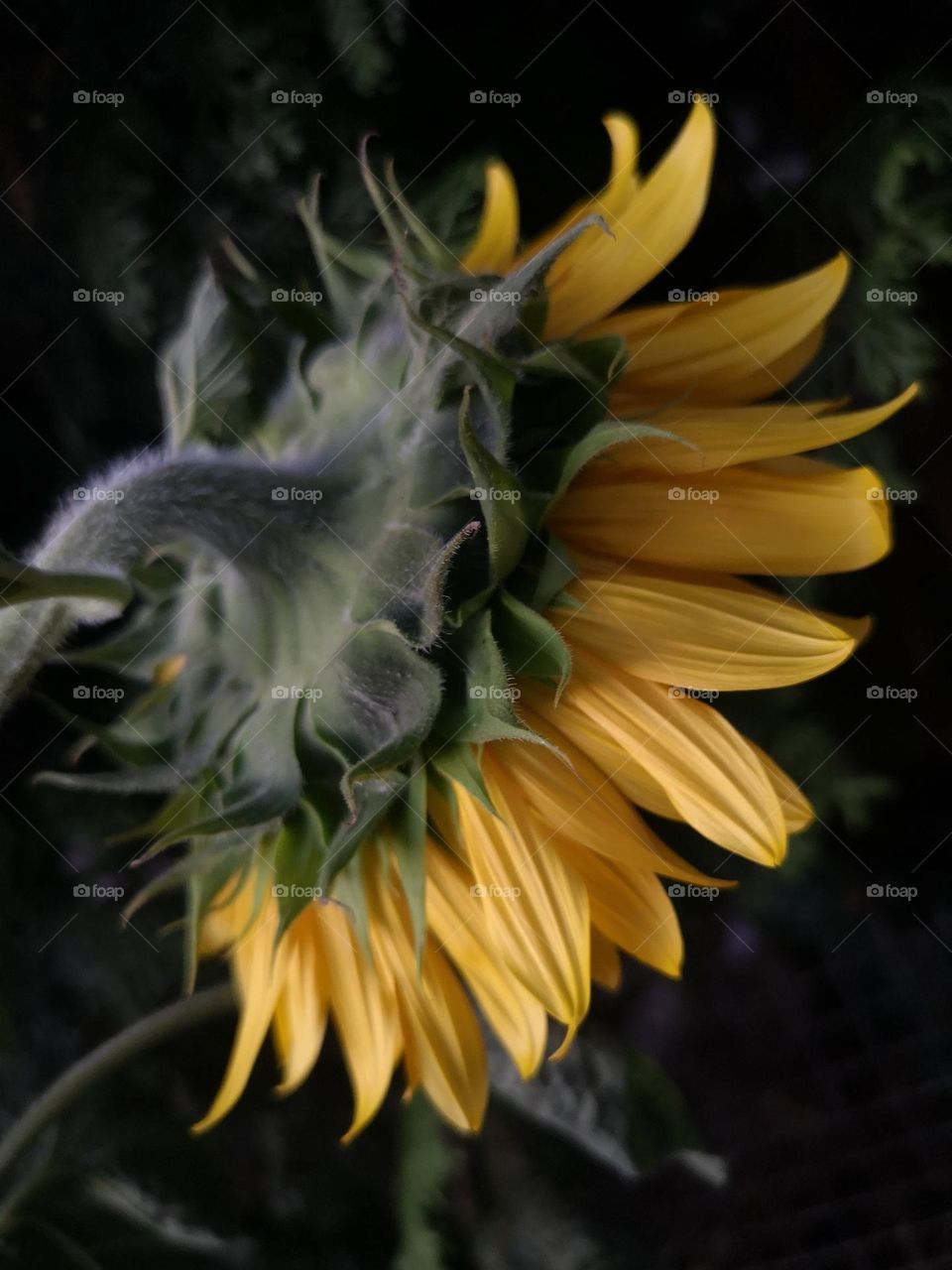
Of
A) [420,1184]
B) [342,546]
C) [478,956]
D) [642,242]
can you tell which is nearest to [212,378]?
[342,546]

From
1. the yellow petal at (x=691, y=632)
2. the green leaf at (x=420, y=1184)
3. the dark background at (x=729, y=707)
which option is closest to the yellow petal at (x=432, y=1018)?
the yellow petal at (x=691, y=632)

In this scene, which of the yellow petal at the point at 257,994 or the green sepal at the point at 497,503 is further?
the yellow petal at the point at 257,994

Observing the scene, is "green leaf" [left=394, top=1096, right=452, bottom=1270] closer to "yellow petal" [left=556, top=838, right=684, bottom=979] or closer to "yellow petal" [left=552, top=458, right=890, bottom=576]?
"yellow petal" [left=556, top=838, right=684, bottom=979]

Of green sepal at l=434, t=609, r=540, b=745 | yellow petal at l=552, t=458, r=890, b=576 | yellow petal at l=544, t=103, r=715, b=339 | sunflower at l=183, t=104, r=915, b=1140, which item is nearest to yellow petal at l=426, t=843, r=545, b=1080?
sunflower at l=183, t=104, r=915, b=1140

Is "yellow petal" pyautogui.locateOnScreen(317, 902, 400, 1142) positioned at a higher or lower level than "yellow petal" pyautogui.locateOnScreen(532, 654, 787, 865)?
lower

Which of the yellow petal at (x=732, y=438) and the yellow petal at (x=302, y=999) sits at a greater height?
the yellow petal at (x=732, y=438)

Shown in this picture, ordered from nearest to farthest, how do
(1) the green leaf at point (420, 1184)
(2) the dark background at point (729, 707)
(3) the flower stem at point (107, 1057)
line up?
(2) the dark background at point (729, 707) → (3) the flower stem at point (107, 1057) → (1) the green leaf at point (420, 1184)

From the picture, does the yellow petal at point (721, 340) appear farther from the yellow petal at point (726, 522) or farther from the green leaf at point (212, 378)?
the green leaf at point (212, 378)
